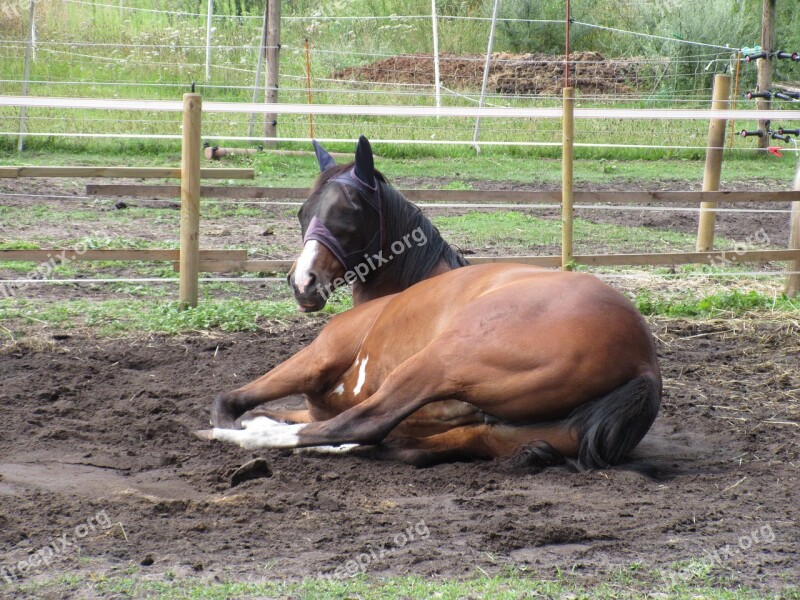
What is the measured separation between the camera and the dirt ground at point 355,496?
2785mm

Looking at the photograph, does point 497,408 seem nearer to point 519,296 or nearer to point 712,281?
point 519,296

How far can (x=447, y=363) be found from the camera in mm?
3666

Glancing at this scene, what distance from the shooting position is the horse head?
4.27 meters

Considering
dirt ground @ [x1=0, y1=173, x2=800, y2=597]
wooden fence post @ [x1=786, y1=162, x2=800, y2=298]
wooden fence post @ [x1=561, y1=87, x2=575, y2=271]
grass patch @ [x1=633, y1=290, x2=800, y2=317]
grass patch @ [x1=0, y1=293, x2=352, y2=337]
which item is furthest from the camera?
wooden fence post @ [x1=786, y1=162, x2=800, y2=298]

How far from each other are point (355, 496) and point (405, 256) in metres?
1.64

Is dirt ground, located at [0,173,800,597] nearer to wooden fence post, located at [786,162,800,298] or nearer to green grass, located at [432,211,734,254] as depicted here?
wooden fence post, located at [786,162,800,298]

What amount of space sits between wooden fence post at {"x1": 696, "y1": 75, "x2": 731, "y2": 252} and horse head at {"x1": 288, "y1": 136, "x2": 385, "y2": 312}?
4718 mm

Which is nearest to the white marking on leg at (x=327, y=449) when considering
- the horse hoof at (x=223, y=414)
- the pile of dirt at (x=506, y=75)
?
the horse hoof at (x=223, y=414)

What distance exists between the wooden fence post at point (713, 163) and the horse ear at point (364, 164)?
15.5 feet

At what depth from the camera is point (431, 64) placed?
20109 millimetres

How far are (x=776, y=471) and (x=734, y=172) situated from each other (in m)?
12.3

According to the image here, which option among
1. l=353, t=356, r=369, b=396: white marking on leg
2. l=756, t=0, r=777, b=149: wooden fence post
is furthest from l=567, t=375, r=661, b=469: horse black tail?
l=756, t=0, r=777, b=149: wooden fence post

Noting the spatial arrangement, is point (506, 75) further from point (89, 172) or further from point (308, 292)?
point (308, 292)

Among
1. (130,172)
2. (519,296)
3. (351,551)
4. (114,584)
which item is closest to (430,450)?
(519,296)
